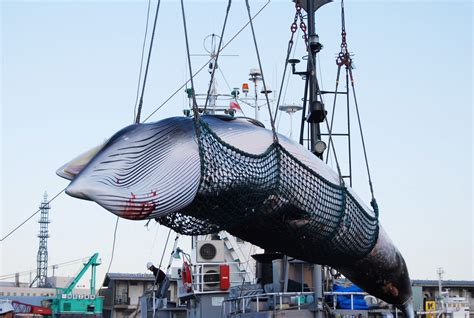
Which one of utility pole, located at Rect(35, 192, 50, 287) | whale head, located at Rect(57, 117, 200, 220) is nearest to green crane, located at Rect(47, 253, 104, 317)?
utility pole, located at Rect(35, 192, 50, 287)

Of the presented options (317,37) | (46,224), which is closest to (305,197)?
(317,37)

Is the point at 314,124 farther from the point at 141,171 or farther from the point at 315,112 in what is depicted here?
the point at 141,171

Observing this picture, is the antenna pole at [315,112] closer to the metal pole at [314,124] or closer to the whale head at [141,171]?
the metal pole at [314,124]

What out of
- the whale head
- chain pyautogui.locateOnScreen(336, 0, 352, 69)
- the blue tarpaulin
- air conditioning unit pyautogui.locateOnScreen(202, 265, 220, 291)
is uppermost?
chain pyautogui.locateOnScreen(336, 0, 352, 69)

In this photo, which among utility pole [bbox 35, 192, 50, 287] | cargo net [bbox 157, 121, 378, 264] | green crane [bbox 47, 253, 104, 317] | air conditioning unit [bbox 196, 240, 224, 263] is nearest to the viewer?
cargo net [bbox 157, 121, 378, 264]

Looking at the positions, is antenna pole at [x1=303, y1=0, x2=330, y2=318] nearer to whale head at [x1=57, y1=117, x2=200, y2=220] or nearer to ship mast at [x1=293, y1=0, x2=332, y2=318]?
ship mast at [x1=293, y1=0, x2=332, y2=318]

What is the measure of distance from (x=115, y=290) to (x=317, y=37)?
154 feet

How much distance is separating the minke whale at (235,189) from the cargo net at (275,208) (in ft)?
0.04

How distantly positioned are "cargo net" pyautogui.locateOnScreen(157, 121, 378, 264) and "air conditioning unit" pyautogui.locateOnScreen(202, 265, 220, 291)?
42.0 ft

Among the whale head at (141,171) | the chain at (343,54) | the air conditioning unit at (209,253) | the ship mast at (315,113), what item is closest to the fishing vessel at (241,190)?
the whale head at (141,171)

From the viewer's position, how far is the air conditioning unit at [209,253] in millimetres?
24297

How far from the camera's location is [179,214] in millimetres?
8906

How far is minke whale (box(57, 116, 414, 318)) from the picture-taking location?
779 centimetres

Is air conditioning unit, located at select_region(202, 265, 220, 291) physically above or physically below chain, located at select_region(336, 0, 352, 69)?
below
